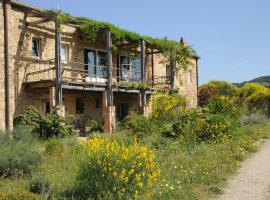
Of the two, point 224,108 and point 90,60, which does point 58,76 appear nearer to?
point 90,60

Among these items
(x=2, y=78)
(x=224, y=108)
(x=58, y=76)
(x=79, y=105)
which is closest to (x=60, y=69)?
(x=58, y=76)

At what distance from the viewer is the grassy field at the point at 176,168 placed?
279 inches

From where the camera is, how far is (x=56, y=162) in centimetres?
964

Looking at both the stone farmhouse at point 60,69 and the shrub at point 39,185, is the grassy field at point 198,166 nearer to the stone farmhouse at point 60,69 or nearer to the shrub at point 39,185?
the shrub at point 39,185

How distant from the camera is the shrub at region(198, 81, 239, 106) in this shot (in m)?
34.6

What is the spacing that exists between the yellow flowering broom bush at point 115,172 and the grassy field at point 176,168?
0.57 metres

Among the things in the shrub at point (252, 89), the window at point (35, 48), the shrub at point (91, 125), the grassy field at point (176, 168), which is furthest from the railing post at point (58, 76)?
the shrub at point (252, 89)

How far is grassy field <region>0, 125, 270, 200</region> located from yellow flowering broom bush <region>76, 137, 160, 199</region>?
0.57m

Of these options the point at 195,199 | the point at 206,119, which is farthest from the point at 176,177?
the point at 206,119

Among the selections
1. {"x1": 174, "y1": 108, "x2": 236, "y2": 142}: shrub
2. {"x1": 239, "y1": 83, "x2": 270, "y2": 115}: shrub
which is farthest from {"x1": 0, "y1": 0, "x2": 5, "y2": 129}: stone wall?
{"x1": 239, "y1": 83, "x2": 270, "y2": 115}: shrub

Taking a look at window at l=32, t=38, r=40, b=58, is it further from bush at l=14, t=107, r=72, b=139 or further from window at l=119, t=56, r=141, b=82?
window at l=119, t=56, r=141, b=82

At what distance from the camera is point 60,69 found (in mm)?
17562

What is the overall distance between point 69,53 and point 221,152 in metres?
12.1

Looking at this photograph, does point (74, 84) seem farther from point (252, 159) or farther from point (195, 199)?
point (195, 199)
